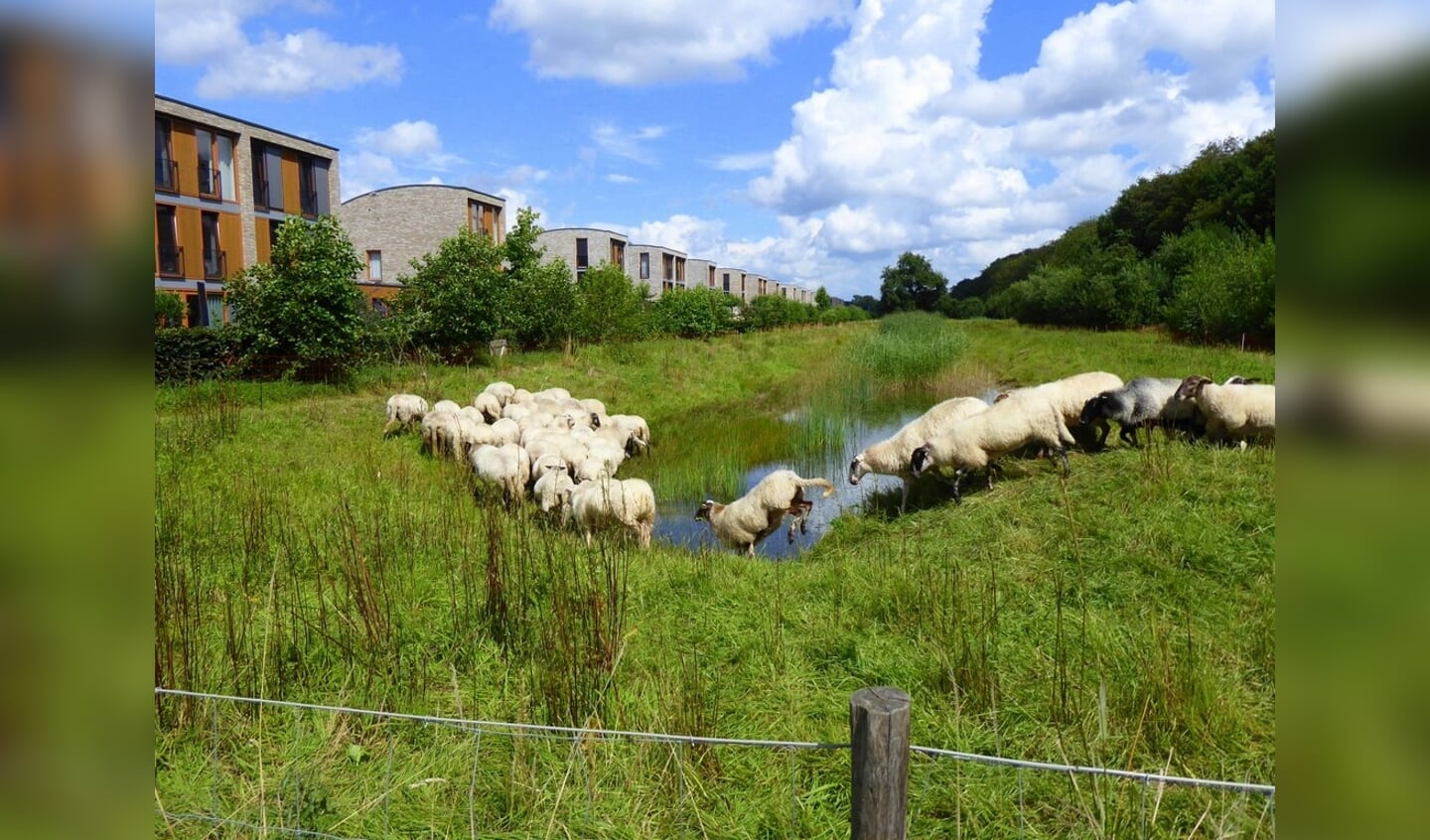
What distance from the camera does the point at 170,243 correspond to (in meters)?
24.6

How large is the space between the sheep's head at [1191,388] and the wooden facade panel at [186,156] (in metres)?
29.0

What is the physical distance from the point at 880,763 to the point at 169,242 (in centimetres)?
2961

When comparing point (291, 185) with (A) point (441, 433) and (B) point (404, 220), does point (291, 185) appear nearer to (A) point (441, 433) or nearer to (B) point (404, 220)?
(B) point (404, 220)

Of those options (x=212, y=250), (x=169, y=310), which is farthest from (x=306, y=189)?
(x=169, y=310)

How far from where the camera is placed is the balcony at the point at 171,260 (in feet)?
77.5

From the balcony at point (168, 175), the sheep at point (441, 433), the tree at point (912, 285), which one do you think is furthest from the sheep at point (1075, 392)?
the tree at point (912, 285)

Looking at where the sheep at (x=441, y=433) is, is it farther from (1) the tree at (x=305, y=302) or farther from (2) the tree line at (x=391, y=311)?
(1) the tree at (x=305, y=302)

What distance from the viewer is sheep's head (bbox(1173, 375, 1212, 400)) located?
8.83 m

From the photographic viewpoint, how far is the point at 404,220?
40.3 metres

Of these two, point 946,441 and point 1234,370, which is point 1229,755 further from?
Answer: point 1234,370

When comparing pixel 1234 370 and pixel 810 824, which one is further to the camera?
pixel 1234 370
